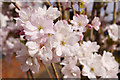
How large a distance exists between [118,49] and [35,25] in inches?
29.2

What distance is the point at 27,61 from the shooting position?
43 cm

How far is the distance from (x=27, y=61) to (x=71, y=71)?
20cm

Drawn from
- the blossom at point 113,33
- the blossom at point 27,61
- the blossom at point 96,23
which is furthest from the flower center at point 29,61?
the blossom at point 113,33

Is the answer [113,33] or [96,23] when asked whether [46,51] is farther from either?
[113,33]

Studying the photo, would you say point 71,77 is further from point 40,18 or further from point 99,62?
point 40,18

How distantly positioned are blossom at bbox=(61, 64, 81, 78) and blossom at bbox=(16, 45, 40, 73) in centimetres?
15

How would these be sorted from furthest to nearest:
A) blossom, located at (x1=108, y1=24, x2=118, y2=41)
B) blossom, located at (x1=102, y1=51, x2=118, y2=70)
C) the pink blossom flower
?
1. blossom, located at (x1=108, y1=24, x2=118, y2=41)
2. blossom, located at (x1=102, y1=51, x2=118, y2=70)
3. the pink blossom flower

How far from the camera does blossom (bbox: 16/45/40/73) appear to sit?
1.40 ft

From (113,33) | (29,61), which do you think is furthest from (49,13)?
(113,33)

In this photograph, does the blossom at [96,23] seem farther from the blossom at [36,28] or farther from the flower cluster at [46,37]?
the blossom at [36,28]

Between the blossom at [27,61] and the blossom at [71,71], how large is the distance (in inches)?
6.0

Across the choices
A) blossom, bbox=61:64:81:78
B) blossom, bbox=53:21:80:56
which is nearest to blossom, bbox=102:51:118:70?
blossom, bbox=61:64:81:78

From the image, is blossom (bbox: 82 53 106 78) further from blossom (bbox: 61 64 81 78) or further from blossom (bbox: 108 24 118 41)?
blossom (bbox: 108 24 118 41)

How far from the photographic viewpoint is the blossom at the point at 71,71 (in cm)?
53
